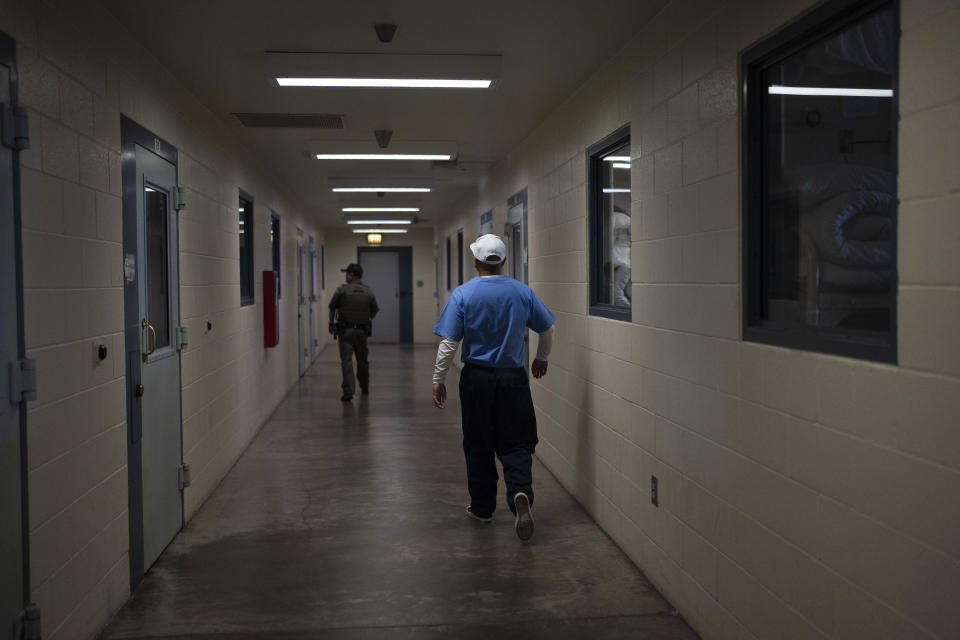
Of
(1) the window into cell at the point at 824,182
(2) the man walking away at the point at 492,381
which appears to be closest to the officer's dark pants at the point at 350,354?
(2) the man walking away at the point at 492,381

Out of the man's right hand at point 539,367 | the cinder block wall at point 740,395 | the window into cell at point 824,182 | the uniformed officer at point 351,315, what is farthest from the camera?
the uniformed officer at point 351,315

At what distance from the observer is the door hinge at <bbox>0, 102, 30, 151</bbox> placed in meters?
2.54

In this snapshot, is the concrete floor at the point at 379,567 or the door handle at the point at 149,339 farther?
the door handle at the point at 149,339

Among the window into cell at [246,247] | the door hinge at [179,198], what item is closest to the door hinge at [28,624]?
the door hinge at [179,198]

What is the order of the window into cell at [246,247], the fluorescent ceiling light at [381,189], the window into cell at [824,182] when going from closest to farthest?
the window into cell at [824,182], the window into cell at [246,247], the fluorescent ceiling light at [381,189]

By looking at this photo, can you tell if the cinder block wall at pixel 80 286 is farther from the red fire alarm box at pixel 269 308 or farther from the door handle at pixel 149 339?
the red fire alarm box at pixel 269 308

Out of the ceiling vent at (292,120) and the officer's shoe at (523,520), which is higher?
the ceiling vent at (292,120)

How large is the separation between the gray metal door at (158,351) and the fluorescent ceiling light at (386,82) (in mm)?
811

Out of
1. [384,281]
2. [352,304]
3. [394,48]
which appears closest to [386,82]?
[394,48]

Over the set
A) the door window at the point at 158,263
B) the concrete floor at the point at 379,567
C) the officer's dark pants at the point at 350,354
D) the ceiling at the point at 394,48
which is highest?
the ceiling at the point at 394,48

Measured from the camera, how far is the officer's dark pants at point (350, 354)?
941 centimetres

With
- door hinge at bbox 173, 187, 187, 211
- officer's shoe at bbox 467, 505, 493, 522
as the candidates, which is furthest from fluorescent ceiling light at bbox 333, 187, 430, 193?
officer's shoe at bbox 467, 505, 493, 522

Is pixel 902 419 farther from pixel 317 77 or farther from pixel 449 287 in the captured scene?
pixel 449 287

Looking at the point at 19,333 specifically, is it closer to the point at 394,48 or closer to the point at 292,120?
the point at 394,48
